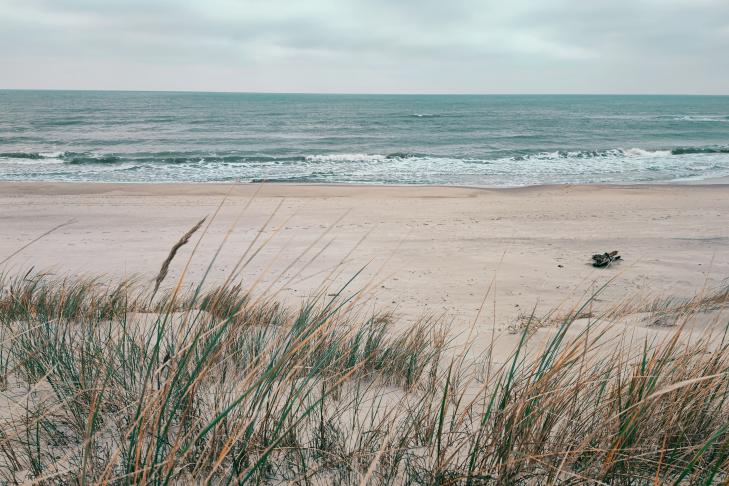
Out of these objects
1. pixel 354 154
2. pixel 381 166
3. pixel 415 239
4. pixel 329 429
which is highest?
pixel 354 154

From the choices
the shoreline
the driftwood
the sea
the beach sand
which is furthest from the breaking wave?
the driftwood

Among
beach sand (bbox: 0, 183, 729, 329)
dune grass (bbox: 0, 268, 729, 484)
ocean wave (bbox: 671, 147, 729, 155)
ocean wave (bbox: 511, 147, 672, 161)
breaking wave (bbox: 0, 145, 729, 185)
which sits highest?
ocean wave (bbox: 671, 147, 729, 155)

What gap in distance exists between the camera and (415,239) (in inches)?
390

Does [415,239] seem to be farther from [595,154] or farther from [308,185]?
[595,154]

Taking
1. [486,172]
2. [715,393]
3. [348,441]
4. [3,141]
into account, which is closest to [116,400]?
[348,441]

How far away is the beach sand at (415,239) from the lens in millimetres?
6414

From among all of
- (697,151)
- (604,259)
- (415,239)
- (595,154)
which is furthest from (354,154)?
(604,259)

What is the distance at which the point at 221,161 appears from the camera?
24.3 m

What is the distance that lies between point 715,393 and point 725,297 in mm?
3536

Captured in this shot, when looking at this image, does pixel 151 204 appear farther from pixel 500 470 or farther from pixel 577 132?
pixel 577 132

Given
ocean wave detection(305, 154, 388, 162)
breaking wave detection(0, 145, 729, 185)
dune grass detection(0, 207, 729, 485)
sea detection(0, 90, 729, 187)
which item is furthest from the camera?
ocean wave detection(305, 154, 388, 162)

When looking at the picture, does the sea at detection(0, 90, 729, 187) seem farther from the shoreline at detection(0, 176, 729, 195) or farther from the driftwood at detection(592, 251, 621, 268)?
the driftwood at detection(592, 251, 621, 268)

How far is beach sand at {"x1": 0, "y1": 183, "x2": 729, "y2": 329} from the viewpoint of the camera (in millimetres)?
6414

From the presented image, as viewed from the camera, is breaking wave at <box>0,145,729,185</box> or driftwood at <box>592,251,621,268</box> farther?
breaking wave at <box>0,145,729,185</box>
